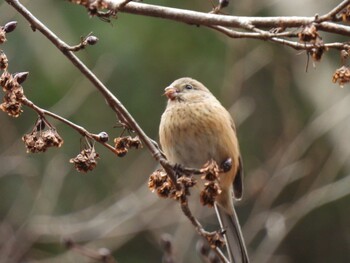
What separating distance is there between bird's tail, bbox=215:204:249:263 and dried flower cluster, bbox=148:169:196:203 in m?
1.19

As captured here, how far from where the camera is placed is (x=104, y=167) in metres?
8.01

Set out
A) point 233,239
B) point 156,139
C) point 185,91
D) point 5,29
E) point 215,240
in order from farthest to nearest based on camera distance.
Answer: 1. point 156,139
2. point 185,91
3. point 233,239
4. point 215,240
5. point 5,29

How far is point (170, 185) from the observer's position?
3250mm

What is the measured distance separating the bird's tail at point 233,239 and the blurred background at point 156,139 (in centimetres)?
133

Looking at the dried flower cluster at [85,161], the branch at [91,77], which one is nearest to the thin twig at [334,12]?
the branch at [91,77]

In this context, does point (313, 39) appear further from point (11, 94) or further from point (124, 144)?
point (11, 94)

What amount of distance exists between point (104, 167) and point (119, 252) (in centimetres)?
87

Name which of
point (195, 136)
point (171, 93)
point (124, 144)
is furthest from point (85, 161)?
point (171, 93)

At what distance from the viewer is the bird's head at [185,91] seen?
16.1 ft

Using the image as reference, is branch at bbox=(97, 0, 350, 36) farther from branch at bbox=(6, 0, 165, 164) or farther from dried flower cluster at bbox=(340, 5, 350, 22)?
branch at bbox=(6, 0, 165, 164)

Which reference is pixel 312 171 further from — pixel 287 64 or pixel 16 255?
pixel 16 255

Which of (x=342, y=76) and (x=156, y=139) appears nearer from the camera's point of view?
(x=342, y=76)

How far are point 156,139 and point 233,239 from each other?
2910mm

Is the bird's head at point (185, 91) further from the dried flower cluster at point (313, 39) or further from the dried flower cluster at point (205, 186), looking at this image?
the dried flower cluster at point (313, 39)
